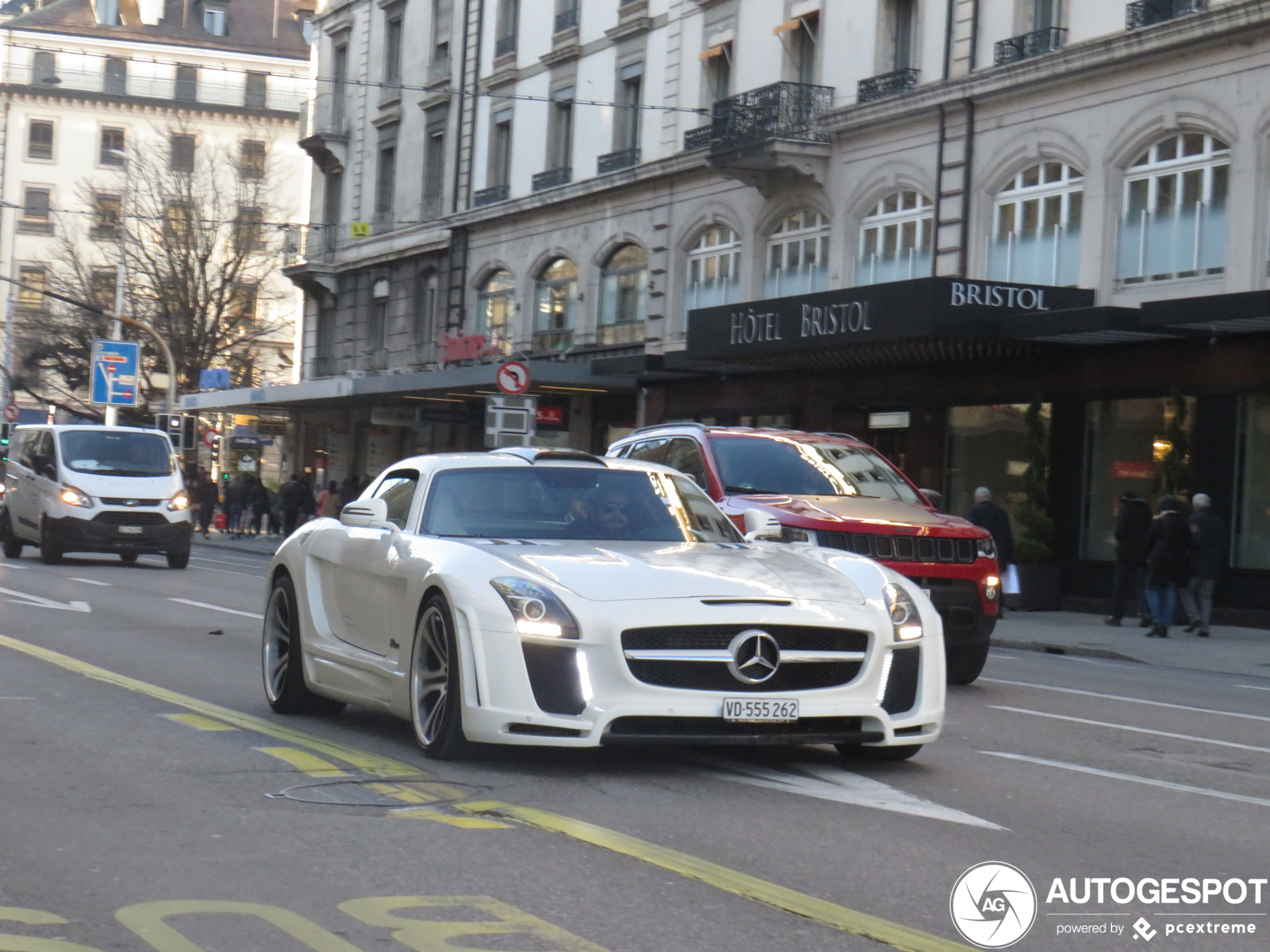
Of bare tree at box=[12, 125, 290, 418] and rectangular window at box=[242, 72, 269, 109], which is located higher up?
rectangular window at box=[242, 72, 269, 109]

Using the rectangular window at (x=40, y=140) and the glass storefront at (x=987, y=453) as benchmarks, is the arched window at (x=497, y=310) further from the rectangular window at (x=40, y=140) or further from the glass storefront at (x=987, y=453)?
the rectangular window at (x=40, y=140)

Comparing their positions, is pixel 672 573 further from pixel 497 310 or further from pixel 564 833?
pixel 497 310

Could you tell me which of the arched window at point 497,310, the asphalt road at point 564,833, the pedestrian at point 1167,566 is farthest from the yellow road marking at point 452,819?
the arched window at point 497,310

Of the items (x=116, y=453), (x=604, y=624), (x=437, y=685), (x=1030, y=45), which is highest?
(x=1030, y=45)

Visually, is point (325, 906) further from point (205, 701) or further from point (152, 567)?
point (152, 567)

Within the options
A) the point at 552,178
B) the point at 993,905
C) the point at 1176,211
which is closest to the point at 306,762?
the point at 993,905

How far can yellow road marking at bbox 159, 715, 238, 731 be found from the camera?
28.9ft

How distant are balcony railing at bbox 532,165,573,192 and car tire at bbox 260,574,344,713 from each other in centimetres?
3128

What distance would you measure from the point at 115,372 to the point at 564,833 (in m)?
45.9

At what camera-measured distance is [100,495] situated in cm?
2616

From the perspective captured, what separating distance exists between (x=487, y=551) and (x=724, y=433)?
24.1 feet

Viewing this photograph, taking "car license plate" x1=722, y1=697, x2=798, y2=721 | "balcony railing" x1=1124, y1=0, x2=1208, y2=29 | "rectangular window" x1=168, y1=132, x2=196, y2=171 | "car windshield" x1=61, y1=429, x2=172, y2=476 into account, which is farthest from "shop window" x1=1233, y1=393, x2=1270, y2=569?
"rectangular window" x1=168, y1=132, x2=196, y2=171

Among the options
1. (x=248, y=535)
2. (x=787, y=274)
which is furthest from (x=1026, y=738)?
(x=248, y=535)

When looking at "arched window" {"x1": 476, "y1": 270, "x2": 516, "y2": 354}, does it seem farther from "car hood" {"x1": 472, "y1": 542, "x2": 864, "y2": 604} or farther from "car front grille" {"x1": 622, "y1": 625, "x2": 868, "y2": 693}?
"car front grille" {"x1": 622, "y1": 625, "x2": 868, "y2": 693}
